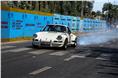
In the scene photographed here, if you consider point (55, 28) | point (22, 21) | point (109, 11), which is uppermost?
point (109, 11)

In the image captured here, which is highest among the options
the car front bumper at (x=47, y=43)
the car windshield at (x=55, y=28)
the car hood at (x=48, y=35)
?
the car windshield at (x=55, y=28)

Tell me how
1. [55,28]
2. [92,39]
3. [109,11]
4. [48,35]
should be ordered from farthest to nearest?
[109,11], [92,39], [55,28], [48,35]

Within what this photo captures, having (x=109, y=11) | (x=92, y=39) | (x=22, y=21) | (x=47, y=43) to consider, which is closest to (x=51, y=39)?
(x=47, y=43)

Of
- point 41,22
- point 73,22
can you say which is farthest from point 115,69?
point 73,22

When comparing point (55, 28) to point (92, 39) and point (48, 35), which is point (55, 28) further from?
point (92, 39)

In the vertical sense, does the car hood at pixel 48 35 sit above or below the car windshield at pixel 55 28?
below

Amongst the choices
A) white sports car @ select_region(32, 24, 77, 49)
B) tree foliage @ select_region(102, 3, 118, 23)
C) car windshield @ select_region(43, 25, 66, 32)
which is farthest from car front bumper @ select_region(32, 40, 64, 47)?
tree foliage @ select_region(102, 3, 118, 23)

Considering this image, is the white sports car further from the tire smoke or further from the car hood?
the tire smoke

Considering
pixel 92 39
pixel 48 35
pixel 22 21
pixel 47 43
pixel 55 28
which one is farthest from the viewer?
pixel 92 39

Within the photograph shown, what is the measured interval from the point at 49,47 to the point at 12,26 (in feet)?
27.2

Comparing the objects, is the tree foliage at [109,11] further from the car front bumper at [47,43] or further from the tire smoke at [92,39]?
the car front bumper at [47,43]

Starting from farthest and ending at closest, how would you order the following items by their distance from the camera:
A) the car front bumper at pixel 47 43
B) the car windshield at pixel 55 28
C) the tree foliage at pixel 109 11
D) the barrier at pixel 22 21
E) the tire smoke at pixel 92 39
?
the tree foliage at pixel 109 11 → the tire smoke at pixel 92 39 → the barrier at pixel 22 21 → the car windshield at pixel 55 28 → the car front bumper at pixel 47 43

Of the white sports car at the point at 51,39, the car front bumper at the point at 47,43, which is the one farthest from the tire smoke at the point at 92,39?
the car front bumper at the point at 47,43

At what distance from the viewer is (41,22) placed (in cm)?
3412
